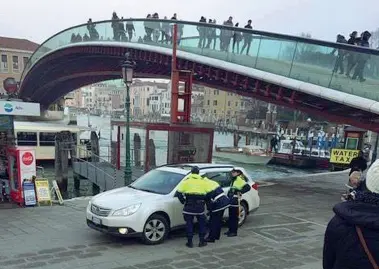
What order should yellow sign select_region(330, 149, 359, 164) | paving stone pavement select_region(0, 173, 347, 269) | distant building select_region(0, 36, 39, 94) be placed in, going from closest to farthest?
1. paving stone pavement select_region(0, 173, 347, 269)
2. yellow sign select_region(330, 149, 359, 164)
3. distant building select_region(0, 36, 39, 94)

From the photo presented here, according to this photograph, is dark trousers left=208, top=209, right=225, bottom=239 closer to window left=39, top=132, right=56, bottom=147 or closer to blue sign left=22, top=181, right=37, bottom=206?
blue sign left=22, top=181, right=37, bottom=206

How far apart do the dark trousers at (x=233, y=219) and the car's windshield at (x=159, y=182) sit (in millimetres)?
1299

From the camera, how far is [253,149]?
41.5 meters

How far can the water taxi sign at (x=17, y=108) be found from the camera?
11711 mm

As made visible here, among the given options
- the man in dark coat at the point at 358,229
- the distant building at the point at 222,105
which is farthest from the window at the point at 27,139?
the distant building at the point at 222,105

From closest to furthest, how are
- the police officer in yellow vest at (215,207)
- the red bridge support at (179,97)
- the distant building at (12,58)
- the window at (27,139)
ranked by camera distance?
the police officer in yellow vest at (215,207) → the red bridge support at (179,97) → the window at (27,139) → the distant building at (12,58)

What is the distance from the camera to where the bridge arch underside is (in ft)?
57.3

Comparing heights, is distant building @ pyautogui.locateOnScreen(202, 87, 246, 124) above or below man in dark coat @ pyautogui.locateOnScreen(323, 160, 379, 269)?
below

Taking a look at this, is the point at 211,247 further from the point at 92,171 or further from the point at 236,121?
the point at 236,121

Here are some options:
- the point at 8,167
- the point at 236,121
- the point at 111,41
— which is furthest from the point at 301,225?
the point at 236,121

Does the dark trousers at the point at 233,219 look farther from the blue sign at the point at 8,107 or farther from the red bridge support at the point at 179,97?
the red bridge support at the point at 179,97

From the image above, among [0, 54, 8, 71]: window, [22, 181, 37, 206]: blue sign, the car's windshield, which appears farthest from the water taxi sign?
[0, 54, 8, 71]: window

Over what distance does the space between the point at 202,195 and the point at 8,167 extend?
268 inches

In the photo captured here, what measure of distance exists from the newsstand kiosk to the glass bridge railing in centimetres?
1003
